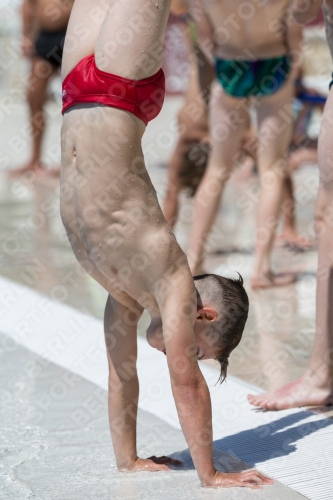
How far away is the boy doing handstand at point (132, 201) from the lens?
257cm

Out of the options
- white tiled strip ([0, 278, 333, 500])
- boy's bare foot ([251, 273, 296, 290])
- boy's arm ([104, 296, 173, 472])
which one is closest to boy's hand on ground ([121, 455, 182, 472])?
boy's arm ([104, 296, 173, 472])

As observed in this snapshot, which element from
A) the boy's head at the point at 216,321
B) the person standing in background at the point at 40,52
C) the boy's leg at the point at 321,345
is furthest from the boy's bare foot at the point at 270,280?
the person standing in background at the point at 40,52

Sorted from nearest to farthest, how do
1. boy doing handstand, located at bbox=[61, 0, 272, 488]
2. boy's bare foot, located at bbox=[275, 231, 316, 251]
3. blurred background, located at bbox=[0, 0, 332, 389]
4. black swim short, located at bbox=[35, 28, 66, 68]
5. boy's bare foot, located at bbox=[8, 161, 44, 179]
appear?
boy doing handstand, located at bbox=[61, 0, 272, 488], blurred background, located at bbox=[0, 0, 332, 389], boy's bare foot, located at bbox=[275, 231, 316, 251], black swim short, located at bbox=[35, 28, 66, 68], boy's bare foot, located at bbox=[8, 161, 44, 179]

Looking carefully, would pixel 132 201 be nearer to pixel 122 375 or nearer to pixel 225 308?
pixel 225 308

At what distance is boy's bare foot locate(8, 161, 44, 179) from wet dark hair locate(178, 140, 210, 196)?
3028 millimetres

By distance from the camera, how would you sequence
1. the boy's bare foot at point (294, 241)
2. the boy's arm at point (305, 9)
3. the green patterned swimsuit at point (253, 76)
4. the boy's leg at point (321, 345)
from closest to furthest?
the boy's arm at point (305, 9)
the boy's leg at point (321, 345)
the green patterned swimsuit at point (253, 76)
the boy's bare foot at point (294, 241)

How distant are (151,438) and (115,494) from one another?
508 mm

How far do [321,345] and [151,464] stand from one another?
840 millimetres

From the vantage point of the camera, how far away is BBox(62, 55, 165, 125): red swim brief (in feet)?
8.43

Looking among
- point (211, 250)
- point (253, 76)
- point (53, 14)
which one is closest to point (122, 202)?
point (253, 76)

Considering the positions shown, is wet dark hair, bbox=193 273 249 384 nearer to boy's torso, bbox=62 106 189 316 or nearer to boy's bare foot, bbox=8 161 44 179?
boy's torso, bbox=62 106 189 316

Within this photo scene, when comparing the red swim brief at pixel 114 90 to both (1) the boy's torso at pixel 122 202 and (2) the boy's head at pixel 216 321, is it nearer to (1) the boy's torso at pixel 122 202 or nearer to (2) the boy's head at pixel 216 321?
(1) the boy's torso at pixel 122 202

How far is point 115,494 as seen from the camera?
2705mm

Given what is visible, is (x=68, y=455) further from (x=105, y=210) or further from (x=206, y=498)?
(x=105, y=210)
